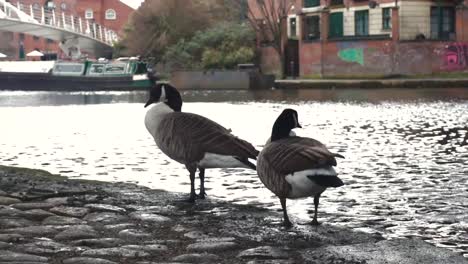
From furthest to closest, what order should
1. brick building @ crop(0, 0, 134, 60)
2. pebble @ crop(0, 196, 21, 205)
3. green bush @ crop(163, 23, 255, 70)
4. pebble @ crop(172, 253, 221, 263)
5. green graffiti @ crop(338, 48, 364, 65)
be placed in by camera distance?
brick building @ crop(0, 0, 134, 60)
green bush @ crop(163, 23, 255, 70)
green graffiti @ crop(338, 48, 364, 65)
pebble @ crop(0, 196, 21, 205)
pebble @ crop(172, 253, 221, 263)

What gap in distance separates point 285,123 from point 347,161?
5747mm

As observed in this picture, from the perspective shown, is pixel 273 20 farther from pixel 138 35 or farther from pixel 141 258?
pixel 141 258

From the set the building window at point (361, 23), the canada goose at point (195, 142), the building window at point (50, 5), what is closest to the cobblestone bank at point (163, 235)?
the canada goose at point (195, 142)

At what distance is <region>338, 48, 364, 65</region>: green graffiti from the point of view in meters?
52.1

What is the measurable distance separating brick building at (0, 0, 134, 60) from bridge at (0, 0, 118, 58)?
14.4m

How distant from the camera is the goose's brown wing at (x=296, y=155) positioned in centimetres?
621

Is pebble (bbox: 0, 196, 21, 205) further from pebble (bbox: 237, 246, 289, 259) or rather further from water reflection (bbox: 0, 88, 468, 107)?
water reflection (bbox: 0, 88, 468, 107)

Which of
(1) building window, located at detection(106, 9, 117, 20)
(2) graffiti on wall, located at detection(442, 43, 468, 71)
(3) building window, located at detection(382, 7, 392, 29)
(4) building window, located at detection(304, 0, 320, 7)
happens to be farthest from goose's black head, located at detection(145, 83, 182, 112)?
(1) building window, located at detection(106, 9, 117, 20)

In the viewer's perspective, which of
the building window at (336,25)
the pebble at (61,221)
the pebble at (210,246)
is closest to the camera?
the pebble at (210,246)

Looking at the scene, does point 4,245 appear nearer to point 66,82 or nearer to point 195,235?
point 195,235

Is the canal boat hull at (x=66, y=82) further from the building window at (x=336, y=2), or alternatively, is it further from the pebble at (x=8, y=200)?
the pebble at (x=8, y=200)

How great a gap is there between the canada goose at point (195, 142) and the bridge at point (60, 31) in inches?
2717

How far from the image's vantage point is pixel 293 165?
6375 mm

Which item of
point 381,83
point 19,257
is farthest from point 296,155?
point 381,83
